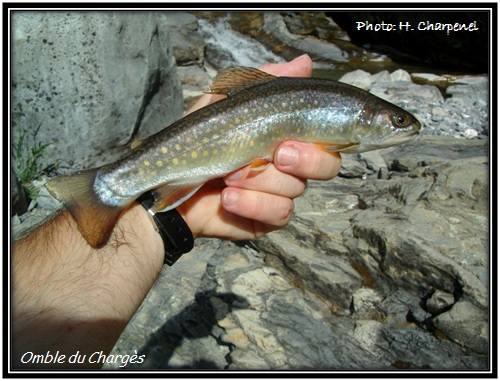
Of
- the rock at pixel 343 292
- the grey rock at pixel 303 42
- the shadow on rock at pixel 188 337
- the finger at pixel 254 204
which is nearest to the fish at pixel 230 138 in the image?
the finger at pixel 254 204

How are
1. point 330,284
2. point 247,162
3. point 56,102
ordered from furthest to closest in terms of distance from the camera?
point 56,102, point 330,284, point 247,162

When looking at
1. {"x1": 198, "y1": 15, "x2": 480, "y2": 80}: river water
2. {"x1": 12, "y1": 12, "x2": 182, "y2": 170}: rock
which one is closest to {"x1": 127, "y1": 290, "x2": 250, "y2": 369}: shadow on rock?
{"x1": 12, "y1": 12, "x2": 182, "y2": 170}: rock

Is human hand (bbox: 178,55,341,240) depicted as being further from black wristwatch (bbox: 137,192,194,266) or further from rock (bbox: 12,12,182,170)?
rock (bbox: 12,12,182,170)

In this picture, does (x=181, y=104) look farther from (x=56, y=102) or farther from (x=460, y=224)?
(x=460, y=224)

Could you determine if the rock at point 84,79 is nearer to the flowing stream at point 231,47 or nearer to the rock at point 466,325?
the rock at point 466,325

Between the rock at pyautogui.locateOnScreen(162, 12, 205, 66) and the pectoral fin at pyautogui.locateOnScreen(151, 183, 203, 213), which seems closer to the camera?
the pectoral fin at pyautogui.locateOnScreen(151, 183, 203, 213)

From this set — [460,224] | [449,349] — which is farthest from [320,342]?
[460,224]
